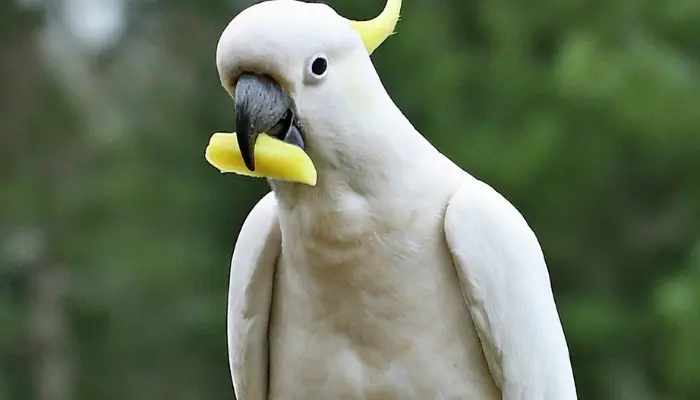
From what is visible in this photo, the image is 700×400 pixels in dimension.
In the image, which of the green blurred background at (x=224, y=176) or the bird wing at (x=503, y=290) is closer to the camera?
the bird wing at (x=503, y=290)

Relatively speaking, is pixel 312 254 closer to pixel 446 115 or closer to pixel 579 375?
pixel 446 115

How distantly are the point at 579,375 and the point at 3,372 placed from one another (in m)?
1.57

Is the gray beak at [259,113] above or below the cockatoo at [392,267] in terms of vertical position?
above

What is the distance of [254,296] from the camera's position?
0.77 metres

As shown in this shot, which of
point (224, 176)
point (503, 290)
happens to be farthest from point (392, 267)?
point (224, 176)

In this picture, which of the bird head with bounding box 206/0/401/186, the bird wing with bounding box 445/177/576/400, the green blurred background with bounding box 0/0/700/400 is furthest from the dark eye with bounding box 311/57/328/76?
the green blurred background with bounding box 0/0/700/400

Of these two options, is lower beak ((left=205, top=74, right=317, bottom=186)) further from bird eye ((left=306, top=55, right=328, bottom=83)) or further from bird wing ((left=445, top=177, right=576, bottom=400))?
bird wing ((left=445, top=177, right=576, bottom=400))

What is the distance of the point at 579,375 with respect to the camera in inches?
76.5

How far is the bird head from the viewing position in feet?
2.00

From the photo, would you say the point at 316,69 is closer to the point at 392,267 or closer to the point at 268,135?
the point at 268,135

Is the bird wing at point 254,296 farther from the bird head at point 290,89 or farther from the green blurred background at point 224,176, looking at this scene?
the green blurred background at point 224,176

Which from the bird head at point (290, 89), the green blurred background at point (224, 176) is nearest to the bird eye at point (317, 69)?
the bird head at point (290, 89)

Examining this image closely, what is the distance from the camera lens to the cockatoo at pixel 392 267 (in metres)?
0.66

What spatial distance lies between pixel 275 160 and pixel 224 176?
1599mm
